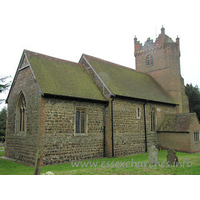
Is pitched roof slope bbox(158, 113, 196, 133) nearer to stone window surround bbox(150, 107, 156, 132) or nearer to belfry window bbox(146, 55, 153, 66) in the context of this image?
stone window surround bbox(150, 107, 156, 132)

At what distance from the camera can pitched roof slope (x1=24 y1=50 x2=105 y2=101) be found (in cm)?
1517

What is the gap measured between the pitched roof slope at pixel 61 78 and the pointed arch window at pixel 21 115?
118 inches

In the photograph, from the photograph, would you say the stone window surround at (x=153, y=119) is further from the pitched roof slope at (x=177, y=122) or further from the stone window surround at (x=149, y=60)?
the stone window surround at (x=149, y=60)

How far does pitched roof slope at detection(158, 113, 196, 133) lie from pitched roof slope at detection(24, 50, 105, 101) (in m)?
8.92

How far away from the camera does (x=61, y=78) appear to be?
666 inches

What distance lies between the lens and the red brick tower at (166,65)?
27.0m

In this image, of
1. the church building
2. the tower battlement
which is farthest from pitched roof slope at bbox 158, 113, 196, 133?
the tower battlement

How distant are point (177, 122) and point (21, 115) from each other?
15844 millimetres

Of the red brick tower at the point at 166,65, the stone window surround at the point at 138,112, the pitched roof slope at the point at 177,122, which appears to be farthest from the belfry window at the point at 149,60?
the stone window surround at the point at 138,112

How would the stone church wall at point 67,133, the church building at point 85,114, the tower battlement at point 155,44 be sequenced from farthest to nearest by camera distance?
the tower battlement at point 155,44 < the church building at point 85,114 < the stone church wall at point 67,133

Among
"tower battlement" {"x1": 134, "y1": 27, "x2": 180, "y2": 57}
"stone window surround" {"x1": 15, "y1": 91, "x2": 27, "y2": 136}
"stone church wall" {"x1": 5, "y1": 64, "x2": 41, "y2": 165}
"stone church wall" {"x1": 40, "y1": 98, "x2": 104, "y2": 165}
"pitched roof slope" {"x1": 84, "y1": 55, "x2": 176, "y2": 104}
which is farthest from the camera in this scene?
"tower battlement" {"x1": 134, "y1": 27, "x2": 180, "y2": 57}

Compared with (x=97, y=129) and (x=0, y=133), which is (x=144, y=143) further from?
(x=0, y=133)

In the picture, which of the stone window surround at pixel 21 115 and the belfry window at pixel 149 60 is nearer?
the stone window surround at pixel 21 115

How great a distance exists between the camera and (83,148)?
16.0m
